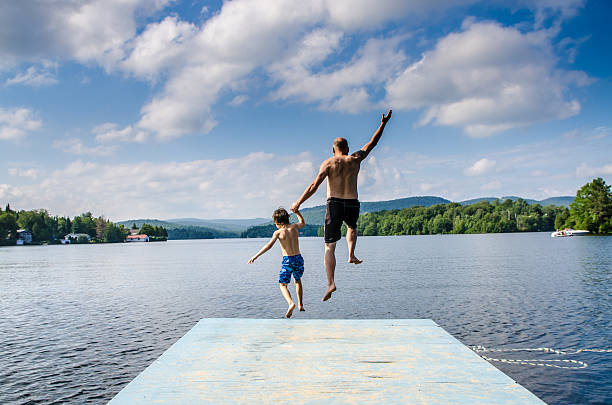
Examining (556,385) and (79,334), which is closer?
(556,385)

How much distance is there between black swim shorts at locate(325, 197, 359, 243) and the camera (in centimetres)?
853

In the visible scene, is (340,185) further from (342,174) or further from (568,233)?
(568,233)

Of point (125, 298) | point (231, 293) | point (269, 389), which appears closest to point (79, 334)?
point (125, 298)

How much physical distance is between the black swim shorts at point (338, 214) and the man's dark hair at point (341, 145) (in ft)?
2.95

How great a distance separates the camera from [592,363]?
14211 millimetres

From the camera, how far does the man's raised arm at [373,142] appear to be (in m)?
8.45

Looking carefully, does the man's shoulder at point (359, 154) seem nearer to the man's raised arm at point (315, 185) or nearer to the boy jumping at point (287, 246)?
the man's raised arm at point (315, 185)

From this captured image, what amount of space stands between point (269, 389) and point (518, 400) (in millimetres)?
2923

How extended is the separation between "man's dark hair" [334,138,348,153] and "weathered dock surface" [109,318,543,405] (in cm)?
340

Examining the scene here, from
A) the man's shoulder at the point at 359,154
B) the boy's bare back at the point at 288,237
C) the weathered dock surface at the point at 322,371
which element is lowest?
the weathered dock surface at the point at 322,371

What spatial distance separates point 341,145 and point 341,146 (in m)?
0.03

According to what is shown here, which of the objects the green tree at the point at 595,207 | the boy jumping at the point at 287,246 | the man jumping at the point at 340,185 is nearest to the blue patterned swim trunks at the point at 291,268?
the boy jumping at the point at 287,246

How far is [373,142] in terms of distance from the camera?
859 centimetres

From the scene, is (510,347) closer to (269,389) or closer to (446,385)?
(446,385)
